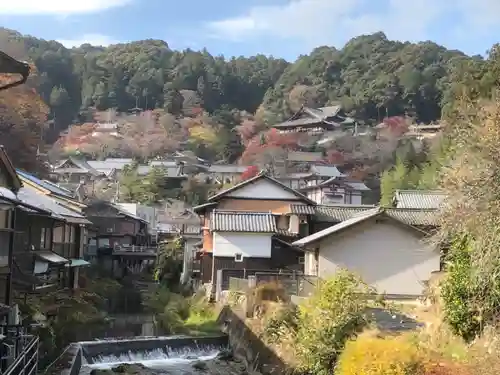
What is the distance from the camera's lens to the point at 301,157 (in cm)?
6656

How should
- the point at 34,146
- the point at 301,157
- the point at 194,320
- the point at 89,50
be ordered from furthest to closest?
the point at 89,50 → the point at 301,157 → the point at 34,146 → the point at 194,320

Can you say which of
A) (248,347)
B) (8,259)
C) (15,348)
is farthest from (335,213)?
(15,348)

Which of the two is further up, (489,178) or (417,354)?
(489,178)

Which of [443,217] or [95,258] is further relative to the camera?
[95,258]

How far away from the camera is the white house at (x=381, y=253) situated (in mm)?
23594

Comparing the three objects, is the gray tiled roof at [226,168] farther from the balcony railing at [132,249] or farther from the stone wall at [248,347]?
the stone wall at [248,347]

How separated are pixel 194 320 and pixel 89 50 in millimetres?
112625

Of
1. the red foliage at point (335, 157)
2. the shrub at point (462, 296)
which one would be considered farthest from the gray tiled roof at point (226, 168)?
the shrub at point (462, 296)

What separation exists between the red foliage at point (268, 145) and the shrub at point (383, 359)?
5878cm

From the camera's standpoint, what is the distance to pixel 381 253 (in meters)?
23.8

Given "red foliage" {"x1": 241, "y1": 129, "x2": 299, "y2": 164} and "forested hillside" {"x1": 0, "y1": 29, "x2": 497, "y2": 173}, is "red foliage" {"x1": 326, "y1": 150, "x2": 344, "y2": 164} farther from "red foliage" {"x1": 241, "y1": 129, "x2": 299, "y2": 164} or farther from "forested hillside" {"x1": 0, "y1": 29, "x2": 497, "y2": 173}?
"forested hillside" {"x1": 0, "y1": 29, "x2": 497, "y2": 173}

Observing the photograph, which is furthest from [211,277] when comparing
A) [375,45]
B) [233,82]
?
[375,45]

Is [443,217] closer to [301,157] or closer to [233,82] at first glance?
[301,157]

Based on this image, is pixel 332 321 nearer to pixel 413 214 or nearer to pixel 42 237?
pixel 42 237
